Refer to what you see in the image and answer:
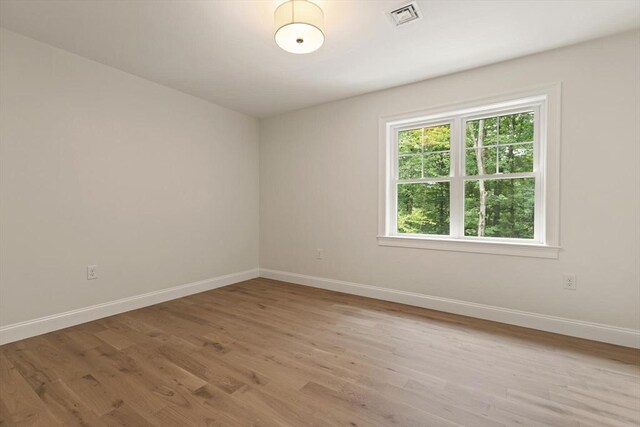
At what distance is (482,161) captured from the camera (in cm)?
314

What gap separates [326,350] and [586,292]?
231 cm

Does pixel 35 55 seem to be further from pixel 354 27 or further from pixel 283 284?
pixel 283 284

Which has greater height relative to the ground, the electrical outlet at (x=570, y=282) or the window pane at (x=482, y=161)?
the window pane at (x=482, y=161)

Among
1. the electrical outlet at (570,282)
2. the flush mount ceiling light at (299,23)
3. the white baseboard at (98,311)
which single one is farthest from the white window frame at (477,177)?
the white baseboard at (98,311)

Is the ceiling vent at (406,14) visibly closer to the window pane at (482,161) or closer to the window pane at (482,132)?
the window pane at (482,132)

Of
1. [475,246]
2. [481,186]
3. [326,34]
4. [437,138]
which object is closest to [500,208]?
[481,186]

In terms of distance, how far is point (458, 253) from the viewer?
315cm

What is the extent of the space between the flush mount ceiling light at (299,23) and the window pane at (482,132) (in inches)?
79.0

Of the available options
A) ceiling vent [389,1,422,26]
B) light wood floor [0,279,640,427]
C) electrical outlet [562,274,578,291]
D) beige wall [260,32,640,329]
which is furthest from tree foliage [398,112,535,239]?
ceiling vent [389,1,422,26]

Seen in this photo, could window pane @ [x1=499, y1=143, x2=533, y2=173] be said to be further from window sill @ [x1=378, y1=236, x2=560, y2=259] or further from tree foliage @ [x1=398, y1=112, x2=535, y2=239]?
window sill @ [x1=378, y1=236, x2=560, y2=259]

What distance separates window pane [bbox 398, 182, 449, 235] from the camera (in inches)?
133

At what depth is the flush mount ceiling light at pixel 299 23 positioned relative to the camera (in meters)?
1.98

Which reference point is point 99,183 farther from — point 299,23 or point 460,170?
point 460,170

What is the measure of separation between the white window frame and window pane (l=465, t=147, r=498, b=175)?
69 mm
